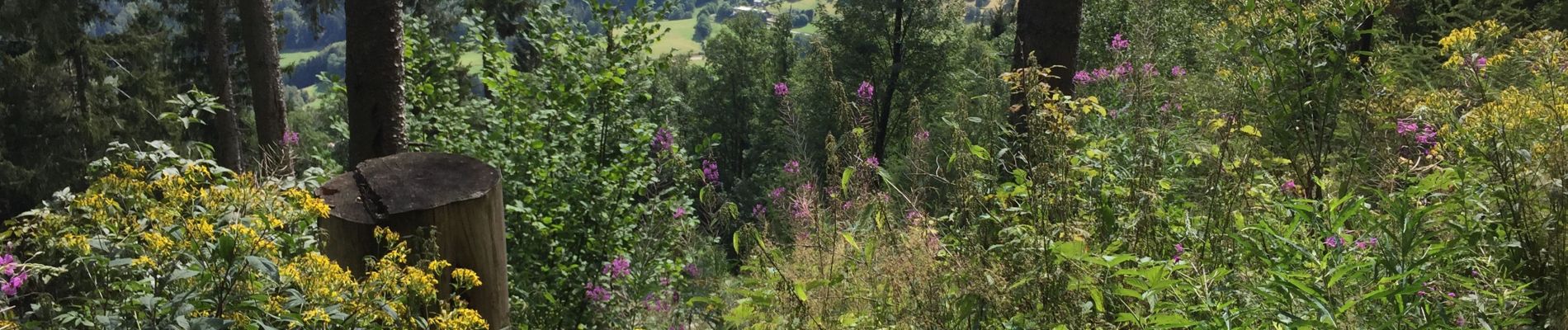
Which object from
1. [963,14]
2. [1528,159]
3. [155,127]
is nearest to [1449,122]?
[1528,159]

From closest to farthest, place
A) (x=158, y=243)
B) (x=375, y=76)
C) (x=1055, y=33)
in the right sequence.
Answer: (x=158, y=243)
(x=375, y=76)
(x=1055, y=33)

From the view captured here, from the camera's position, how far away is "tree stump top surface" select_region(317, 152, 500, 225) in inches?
98.0

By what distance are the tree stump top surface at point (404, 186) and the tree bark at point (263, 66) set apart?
6007mm

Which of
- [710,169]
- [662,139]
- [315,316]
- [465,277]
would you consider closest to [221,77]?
[710,169]

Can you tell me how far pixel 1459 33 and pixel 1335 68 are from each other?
0.30 meters

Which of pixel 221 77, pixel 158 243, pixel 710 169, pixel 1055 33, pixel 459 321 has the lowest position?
pixel 221 77

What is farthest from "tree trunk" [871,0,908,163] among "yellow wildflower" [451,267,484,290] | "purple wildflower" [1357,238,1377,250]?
"yellow wildflower" [451,267,484,290]

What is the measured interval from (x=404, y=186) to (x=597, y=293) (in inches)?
70.4

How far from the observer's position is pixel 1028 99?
252cm

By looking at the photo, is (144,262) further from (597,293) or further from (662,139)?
(662,139)

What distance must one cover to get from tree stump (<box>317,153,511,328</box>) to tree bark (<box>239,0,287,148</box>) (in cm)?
611

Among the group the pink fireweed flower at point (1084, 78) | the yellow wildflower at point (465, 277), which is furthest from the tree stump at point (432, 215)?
the pink fireweed flower at point (1084, 78)

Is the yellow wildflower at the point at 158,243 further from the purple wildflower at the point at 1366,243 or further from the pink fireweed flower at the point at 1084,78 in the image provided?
the pink fireweed flower at the point at 1084,78

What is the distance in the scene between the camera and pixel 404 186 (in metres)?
2.61
